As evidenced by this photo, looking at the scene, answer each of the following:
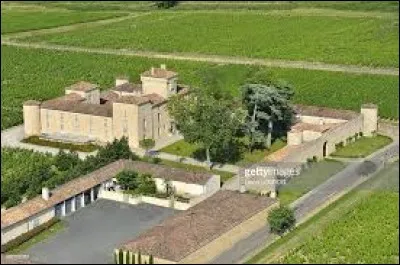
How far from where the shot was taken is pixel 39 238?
33.3m

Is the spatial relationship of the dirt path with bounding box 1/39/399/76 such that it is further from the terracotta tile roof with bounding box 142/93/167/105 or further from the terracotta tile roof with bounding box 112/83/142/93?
the terracotta tile roof with bounding box 142/93/167/105

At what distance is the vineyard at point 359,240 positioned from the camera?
30.8m

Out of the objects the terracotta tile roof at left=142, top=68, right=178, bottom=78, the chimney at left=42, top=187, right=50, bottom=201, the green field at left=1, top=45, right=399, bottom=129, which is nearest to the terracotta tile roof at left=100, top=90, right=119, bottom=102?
the terracotta tile roof at left=142, top=68, right=178, bottom=78

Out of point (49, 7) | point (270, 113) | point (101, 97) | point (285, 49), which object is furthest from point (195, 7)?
point (270, 113)

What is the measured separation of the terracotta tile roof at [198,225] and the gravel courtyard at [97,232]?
1.34 metres

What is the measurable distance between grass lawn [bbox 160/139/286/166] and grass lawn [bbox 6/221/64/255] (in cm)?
1057

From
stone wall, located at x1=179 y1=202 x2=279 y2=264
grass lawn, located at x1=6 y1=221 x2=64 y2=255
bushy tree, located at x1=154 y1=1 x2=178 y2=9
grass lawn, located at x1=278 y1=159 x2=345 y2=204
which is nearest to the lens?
stone wall, located at x1=179 y1=202 x2=279 y2=264

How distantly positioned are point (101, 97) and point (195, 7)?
45.3 metres

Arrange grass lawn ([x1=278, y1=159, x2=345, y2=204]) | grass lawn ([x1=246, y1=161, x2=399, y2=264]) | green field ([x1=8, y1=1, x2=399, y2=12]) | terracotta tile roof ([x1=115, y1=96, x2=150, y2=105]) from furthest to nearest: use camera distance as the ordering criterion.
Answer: green field ([x1=8, y1=1, x2=399, y2=12]) < terracotta tile roof ([x1=115, y1=96, x2=150, y2=105]) < grass lawn ([x1=278, y1=159, x2=345, y2=204]) < grass lawn ([x1=246, y1=161, x2=399, y2=264])

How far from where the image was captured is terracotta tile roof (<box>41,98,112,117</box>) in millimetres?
46875

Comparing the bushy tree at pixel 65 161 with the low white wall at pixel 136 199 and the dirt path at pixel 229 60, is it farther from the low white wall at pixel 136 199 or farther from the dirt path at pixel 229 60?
the dirt path at pixel 229 60

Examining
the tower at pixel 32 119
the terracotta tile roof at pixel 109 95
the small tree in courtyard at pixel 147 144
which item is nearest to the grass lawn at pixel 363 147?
the small tree in courtyard at pixel 147 144

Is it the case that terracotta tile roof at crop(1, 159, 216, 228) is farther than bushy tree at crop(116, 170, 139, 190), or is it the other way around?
bushy tree at crop(116, 170, 139, 190)

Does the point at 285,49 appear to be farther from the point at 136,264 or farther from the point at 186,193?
the point at 136,264
